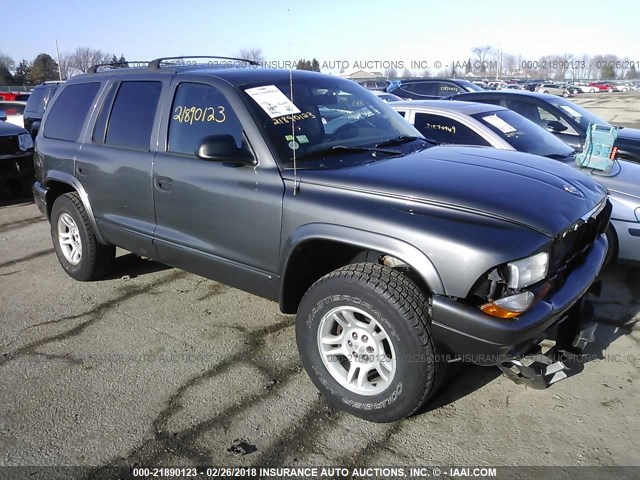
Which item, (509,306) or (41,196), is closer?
(509,306)

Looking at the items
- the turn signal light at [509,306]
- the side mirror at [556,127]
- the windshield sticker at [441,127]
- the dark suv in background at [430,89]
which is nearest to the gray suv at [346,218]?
the turn signal light at [509,306]

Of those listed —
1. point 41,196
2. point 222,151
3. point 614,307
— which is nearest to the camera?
point 222,151

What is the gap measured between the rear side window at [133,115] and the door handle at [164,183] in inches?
13.2

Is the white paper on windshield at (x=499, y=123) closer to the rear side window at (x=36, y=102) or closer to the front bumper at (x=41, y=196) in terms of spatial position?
the front bumper at (x=41, y=196)

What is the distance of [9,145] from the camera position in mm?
8031

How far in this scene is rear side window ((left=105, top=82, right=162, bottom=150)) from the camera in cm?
390

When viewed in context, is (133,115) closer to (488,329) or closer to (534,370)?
(488,329)

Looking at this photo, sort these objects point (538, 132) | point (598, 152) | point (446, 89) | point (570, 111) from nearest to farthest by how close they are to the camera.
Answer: point (598, 152) → point (538, 132) → point (570, 111) → point (446, 89)

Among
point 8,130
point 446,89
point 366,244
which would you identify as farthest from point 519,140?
point 446,89

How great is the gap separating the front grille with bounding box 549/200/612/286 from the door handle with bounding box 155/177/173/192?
8.05ft

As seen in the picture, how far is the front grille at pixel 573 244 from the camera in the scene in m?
2.72

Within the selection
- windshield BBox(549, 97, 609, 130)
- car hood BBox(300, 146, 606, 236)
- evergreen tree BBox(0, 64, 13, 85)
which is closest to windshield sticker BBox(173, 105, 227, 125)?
car hood BBox(300, 146, 606, 236)

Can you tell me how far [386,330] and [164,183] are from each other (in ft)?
6.38

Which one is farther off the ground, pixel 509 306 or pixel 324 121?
pixel 324 121
